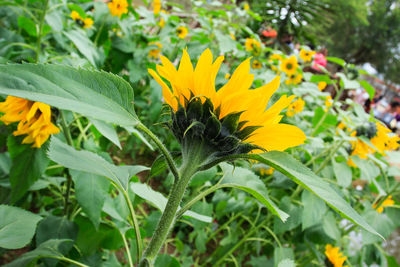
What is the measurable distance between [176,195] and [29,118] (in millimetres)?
275

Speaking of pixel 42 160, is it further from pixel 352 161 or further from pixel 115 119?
pixel 352 161

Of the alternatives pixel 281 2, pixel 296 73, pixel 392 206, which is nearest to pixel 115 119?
pixel 392 206

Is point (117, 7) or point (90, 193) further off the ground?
point (117, 7)

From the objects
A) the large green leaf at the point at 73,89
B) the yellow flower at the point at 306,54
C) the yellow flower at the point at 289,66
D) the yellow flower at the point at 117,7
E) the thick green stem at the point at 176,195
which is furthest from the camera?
the yellow flower at the point at 306,54

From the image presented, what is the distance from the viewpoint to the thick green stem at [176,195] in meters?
0.31

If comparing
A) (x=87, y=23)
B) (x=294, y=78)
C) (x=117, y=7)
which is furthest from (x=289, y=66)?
(x=87, y=23)

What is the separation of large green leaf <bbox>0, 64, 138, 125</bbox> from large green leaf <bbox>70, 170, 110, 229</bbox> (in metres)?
0.31

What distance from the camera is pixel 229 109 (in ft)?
0.93

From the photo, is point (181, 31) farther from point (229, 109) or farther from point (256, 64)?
point (229, 109)

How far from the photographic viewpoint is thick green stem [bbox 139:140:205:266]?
1.01 ft

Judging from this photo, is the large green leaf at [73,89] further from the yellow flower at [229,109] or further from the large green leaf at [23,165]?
the large green leaf at [23,165]

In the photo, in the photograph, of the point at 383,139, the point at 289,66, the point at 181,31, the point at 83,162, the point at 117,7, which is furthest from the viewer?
the point at 289,66

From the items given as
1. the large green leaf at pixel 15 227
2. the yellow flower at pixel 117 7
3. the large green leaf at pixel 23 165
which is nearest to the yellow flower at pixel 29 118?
the large green leaf at pixel 23 165

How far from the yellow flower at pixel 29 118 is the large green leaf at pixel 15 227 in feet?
0.40
